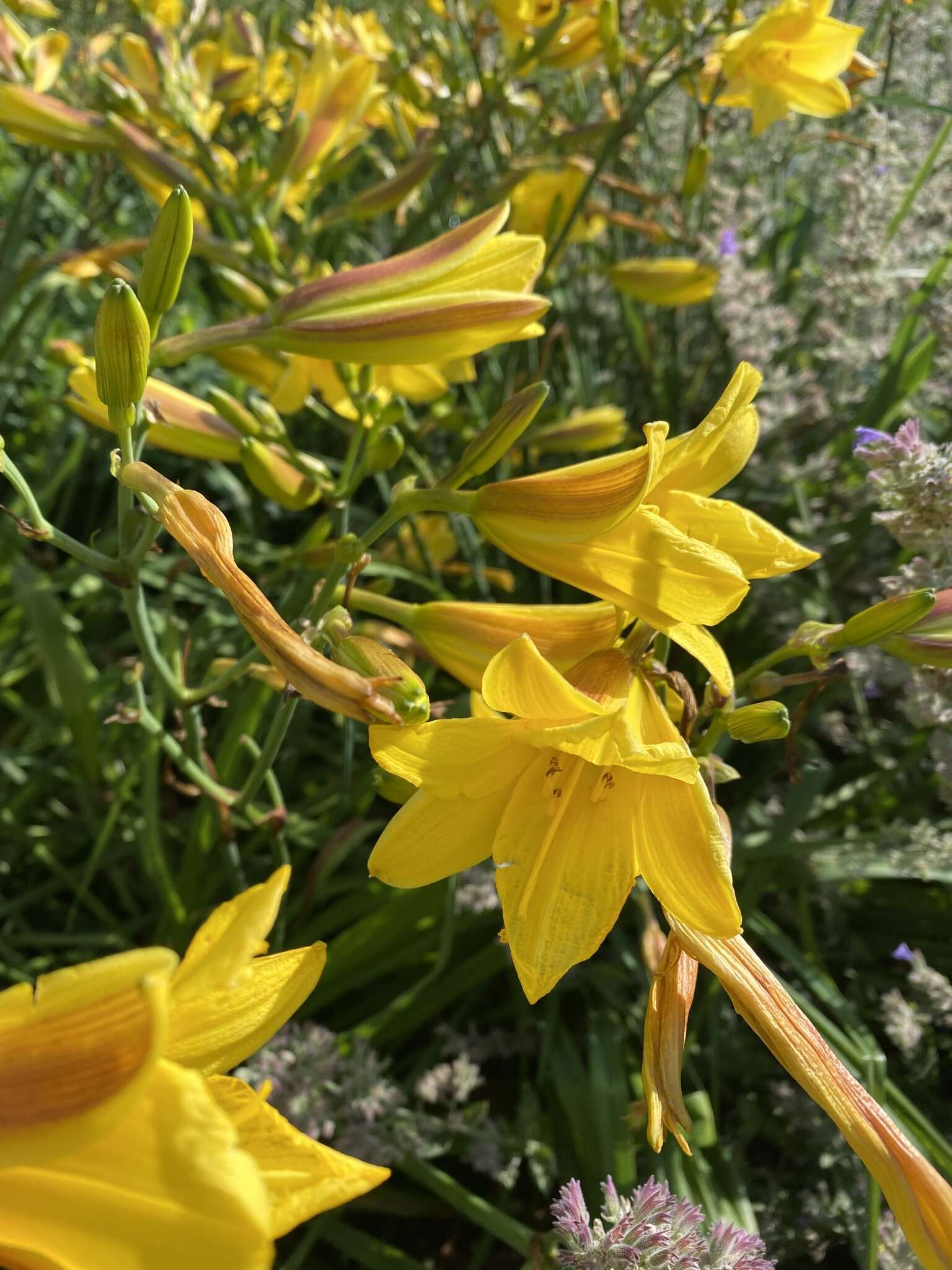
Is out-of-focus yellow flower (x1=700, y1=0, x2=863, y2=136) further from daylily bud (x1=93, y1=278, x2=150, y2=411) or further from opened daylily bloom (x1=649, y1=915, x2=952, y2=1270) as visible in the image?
opened daylily bloom (x1=649, y1=915, x2=952, y2=1270)

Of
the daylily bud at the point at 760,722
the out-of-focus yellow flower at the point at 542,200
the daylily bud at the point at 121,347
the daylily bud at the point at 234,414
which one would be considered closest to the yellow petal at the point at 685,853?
the daylily bud at the point at 760,722

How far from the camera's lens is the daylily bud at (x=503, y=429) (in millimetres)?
964

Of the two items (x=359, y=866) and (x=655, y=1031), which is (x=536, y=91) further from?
(x=655, y=1031)

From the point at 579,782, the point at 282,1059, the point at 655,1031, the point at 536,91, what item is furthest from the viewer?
the point at 536,91

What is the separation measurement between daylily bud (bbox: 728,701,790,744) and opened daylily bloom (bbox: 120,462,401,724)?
0.35 meters

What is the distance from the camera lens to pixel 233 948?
0.53m

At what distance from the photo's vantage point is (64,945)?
177cm

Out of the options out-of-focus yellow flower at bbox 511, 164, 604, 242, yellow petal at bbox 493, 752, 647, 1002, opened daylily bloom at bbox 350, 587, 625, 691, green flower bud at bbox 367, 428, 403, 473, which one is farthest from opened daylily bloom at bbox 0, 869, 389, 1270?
out-of-focus yellow flower at bbox 511, 164, 604, 242

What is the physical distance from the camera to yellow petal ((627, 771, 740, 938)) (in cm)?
74

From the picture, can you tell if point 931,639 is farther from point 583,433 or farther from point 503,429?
point 583,433

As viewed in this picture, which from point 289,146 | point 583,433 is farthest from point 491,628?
point 289,146

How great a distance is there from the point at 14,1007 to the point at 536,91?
11.5 ft

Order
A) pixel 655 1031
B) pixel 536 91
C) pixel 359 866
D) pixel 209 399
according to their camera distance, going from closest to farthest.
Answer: pixel 655 1031 < pixel 209 399 < pixel 359 866 < pixel 536 91

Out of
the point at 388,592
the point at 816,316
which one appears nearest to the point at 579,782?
the point at 388,592
